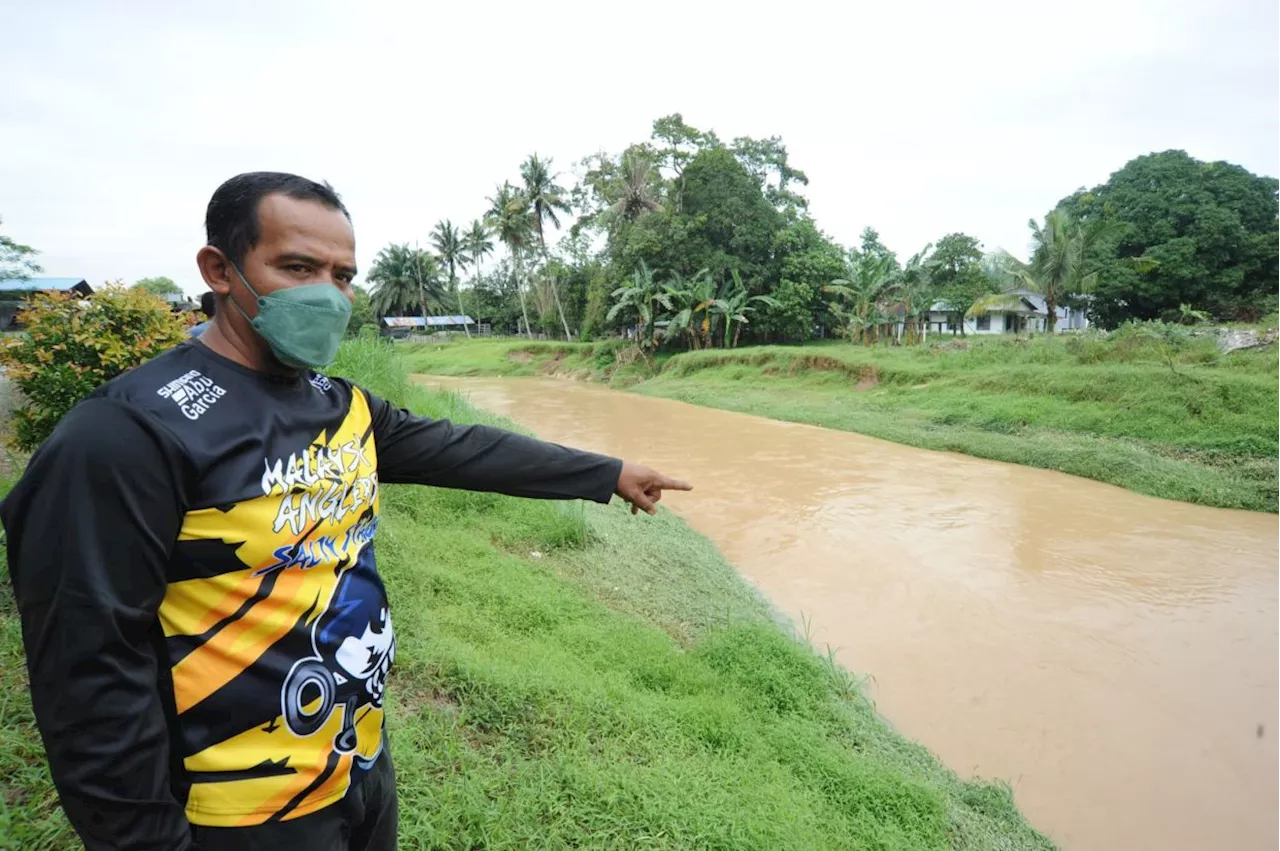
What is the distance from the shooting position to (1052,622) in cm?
531

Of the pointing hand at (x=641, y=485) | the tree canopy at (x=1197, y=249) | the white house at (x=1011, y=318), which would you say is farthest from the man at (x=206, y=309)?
the white house at (x=1011, y=318)

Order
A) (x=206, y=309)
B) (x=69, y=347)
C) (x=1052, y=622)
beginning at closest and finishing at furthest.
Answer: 1. (x=206, y=309)
2. (x=69, y=347)
3. (x=1052, y=622)

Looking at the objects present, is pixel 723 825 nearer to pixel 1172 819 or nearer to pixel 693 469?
pixel 1172 819

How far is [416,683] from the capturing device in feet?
9.64

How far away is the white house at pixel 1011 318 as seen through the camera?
1239 inches

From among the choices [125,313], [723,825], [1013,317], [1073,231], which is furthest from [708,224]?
[723,825]

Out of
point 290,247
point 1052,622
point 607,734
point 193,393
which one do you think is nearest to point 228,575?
point 193,393

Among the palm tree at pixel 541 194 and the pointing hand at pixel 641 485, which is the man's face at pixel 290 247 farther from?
the palm tree at pixel 541 194

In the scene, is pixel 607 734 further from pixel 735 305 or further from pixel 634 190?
pixel 634 190

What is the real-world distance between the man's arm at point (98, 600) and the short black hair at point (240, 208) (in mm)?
421

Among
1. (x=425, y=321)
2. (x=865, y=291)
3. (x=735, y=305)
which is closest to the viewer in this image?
(x=865, y=291)

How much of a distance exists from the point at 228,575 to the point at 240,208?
0.67 metres

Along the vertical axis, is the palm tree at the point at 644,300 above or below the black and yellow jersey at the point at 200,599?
above

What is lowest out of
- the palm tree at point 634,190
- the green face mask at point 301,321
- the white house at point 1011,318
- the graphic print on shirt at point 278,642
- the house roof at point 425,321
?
the graphic print on shirt at point 278,642
